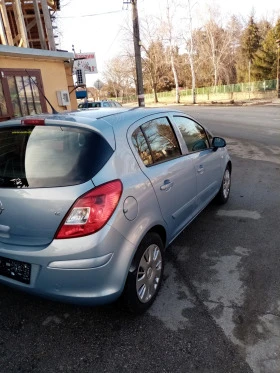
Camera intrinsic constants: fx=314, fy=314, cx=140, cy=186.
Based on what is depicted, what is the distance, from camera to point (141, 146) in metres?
2.62

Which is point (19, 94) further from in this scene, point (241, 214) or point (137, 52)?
point (137, 52)

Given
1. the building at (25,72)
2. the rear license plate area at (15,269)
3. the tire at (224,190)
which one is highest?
the building at (25,72)

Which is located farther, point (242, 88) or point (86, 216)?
point (242, 88)

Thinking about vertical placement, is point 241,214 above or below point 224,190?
below

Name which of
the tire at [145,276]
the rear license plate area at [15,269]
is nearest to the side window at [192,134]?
the tire at [145,276]

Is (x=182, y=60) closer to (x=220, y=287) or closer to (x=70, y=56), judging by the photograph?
(x=70, y=56)

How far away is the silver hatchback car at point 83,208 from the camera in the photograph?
6.78 ft

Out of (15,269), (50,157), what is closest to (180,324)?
(15,269)

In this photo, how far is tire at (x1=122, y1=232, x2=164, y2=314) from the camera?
92.2 inches

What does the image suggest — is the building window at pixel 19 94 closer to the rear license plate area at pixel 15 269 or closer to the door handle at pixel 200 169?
the door handle at pixel 200 169

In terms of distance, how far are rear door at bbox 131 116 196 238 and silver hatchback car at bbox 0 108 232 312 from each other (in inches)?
0.7

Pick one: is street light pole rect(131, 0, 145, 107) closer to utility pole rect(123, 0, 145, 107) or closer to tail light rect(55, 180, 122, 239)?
utility pole rect(123, 0, 145, 107)

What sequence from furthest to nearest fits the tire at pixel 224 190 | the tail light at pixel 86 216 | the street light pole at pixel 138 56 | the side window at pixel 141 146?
the street light pole at pixel 138 56, the tire at pixel 224 190, the side window at pixel 141 146, the tail light at pixel 86 216

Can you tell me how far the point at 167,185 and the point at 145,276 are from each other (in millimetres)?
809
